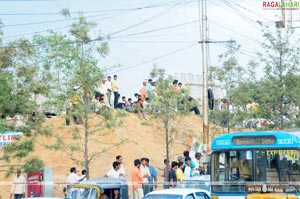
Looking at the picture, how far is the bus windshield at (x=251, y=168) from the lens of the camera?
1677 centimetres

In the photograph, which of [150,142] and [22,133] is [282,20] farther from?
[22,133]

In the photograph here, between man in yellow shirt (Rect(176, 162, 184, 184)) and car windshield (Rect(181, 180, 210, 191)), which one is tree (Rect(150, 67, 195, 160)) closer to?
man in yellow shirt (Rect(176, 162, 184, 184))

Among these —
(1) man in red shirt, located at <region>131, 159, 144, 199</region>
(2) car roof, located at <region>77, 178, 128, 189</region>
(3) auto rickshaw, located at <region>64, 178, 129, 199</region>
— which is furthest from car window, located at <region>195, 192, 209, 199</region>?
(1) man in red shirt, located at <region>131, 159, 144, 199</region>

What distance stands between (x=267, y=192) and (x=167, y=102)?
55.6 feet

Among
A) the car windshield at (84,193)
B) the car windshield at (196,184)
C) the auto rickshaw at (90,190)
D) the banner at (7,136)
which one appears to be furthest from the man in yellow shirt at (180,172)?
the banner at (7,136)

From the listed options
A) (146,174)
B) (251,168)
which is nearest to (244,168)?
(251,168)

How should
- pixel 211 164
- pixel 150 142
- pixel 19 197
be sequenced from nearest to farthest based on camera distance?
pixel 211 164 → pixel 19 197 → pixel 150 142

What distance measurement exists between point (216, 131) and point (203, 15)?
10290 millimetres

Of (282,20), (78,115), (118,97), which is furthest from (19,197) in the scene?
(282,20)

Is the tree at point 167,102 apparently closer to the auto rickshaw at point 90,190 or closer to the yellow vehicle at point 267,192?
the auto rickshaw at point 90,190

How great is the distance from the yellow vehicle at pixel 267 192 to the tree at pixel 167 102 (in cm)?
1592

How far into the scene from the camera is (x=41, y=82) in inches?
846

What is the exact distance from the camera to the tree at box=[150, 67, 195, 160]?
1291 inches

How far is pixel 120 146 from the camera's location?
1505 inches
